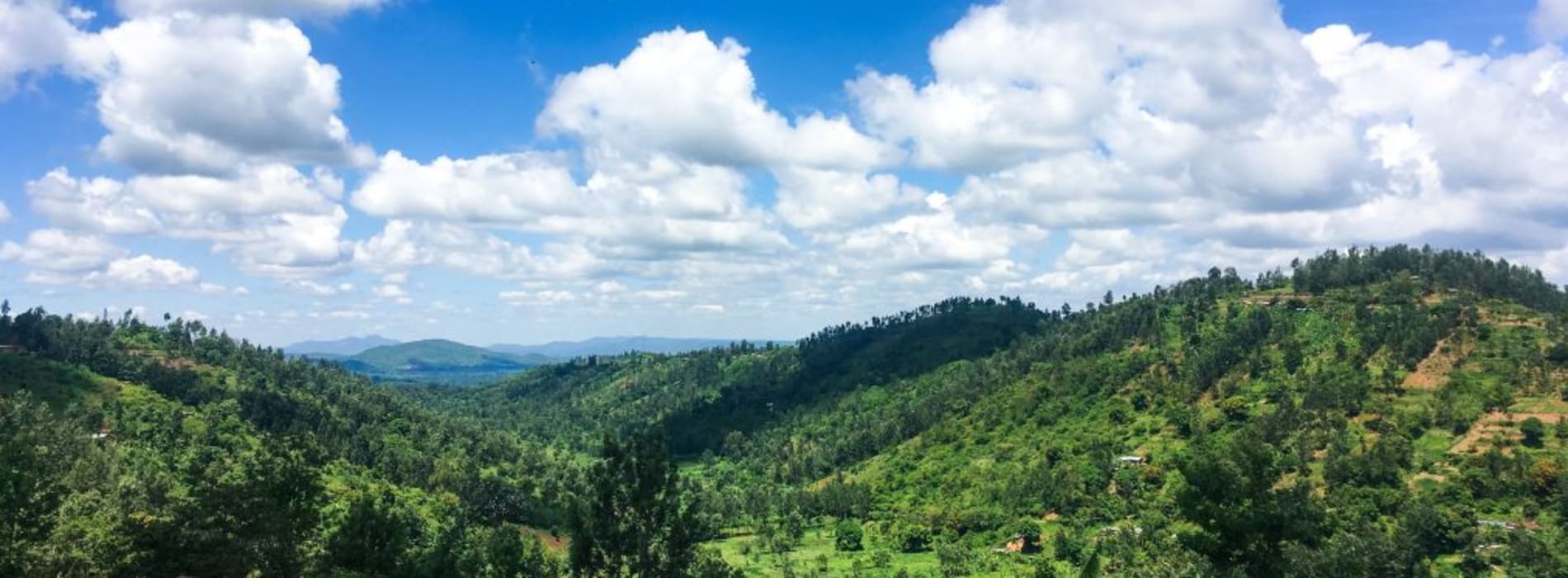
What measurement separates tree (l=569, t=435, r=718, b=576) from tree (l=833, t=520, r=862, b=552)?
109167 mm

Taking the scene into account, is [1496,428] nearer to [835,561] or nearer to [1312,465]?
[1312,465]

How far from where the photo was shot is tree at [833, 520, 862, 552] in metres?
157

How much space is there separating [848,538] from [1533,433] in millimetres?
107780

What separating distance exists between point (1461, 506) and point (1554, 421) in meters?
33.5

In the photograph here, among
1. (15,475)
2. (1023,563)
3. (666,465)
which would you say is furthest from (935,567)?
(15,475)

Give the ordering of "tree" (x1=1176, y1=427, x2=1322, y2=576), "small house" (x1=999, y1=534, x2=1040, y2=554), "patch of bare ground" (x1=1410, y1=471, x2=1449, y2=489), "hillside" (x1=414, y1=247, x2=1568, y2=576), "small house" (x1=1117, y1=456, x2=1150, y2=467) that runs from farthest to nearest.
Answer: "small house" (x1=1117, y1=456, x2=1150, y2=467) < "small house" (x1=999, y1=534, x2=1040, y2=554) < "patch of bare ground" (x1=1410, y1=471, x2=1449, y2=489) < "hillside" (x1=414, y1=247, x2=1568, y2=576) < "tree" (x1=1176, y1=427, x2=1322, y2=576)

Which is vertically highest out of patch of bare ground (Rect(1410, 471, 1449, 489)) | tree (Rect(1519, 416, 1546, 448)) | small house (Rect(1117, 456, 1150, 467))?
tree (Rect(1519, 416, 1546, 448))

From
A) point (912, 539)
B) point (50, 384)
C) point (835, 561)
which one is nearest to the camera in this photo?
point (835, 561)

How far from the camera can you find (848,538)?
159000 millimetres

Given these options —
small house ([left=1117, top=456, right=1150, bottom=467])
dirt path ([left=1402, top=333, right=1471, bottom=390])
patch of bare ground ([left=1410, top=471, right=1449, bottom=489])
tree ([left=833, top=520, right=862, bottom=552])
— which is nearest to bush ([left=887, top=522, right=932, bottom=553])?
tree ([left=833, top=520, right=862, bottom=552])

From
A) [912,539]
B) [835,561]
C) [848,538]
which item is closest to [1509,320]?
[912,539]

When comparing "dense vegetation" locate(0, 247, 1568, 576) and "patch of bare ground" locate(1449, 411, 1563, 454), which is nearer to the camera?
"dense vegetation" locate(0, 247, 1568, 576)

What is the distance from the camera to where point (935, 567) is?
136500 millimetres

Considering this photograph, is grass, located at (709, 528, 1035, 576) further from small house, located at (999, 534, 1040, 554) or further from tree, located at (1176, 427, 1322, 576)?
tree, located at (1176, 427, 1322, 576)
